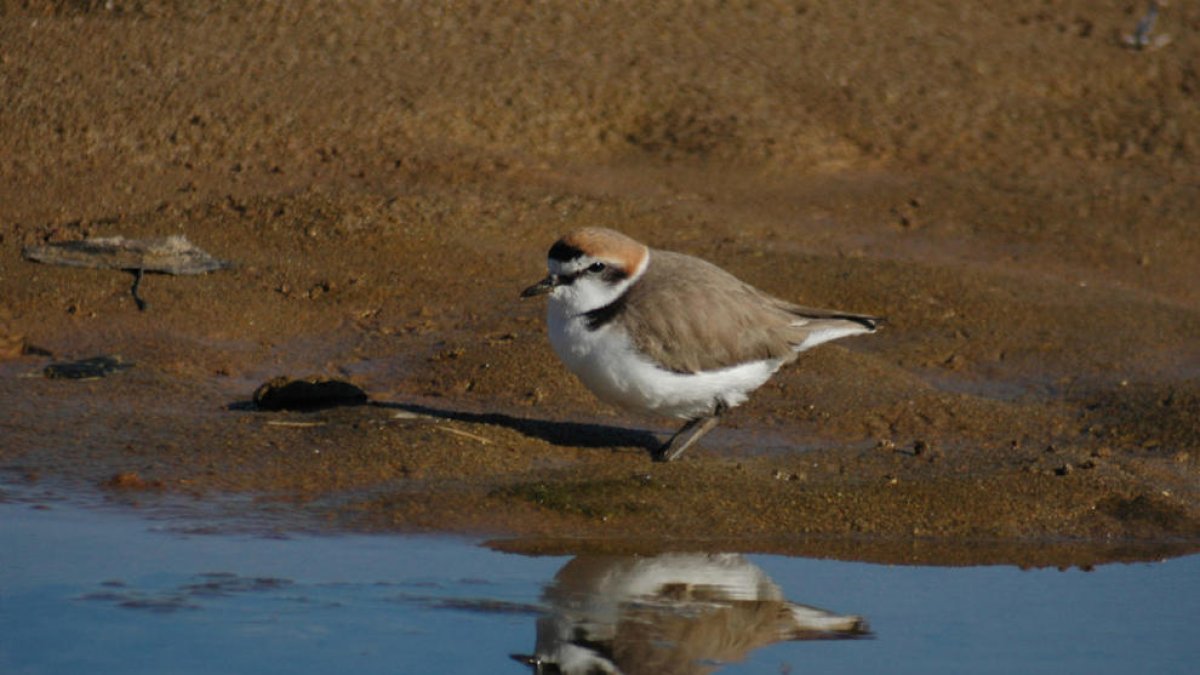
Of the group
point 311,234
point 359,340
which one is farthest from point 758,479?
point 311,234

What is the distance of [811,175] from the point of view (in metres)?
10.9

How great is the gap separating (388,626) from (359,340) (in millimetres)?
3707

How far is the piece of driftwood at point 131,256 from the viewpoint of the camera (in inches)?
353

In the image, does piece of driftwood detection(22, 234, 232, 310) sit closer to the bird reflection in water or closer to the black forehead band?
the black forehead band

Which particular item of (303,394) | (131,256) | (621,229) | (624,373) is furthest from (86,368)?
(621,229)

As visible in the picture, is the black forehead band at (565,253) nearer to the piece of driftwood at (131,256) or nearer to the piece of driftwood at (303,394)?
the piece of driftwood at (303,394)

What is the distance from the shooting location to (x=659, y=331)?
6.73 meters

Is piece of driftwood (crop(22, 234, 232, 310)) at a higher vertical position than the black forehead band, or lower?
lower

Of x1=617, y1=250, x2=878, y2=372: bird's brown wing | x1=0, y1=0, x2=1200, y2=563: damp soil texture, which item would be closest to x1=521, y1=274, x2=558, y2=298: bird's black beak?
x1=617, y1=250, x2=878, y2=372: bird's brown wing

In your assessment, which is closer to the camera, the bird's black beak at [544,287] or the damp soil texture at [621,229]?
the damp soil texture at [621,229]

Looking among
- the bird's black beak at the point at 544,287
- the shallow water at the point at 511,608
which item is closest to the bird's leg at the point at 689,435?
the bird's black beak at the point at 544,287

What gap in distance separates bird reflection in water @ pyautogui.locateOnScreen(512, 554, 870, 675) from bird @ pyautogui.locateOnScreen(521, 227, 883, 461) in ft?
3.64

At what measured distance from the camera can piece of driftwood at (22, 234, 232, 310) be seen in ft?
29.5

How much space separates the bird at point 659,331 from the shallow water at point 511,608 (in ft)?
3.49
